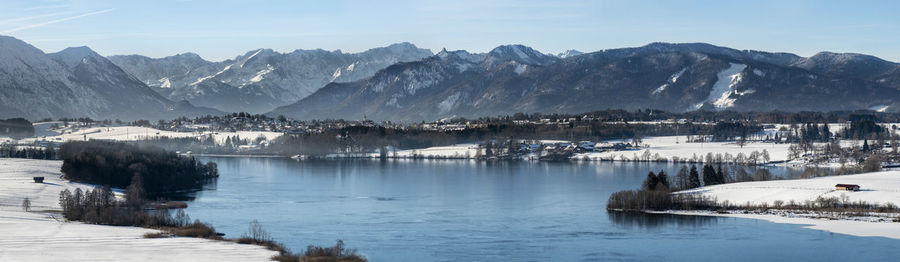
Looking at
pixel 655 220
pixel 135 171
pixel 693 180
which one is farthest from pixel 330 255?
pixel 135 171

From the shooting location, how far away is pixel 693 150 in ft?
400

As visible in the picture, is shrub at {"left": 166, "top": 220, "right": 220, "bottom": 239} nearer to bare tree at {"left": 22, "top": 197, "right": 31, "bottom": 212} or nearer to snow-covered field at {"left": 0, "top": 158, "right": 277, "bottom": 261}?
snow-covered field at {"left": 0, "top": 158, "right": 277, "bottom": 261}

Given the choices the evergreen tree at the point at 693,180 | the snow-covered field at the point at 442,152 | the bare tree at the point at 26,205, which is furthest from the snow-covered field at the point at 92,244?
the snow-covered field at the point at 442,152

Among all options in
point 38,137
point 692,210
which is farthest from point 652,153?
point 38,137

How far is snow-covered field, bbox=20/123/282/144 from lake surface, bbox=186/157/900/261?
244 feet

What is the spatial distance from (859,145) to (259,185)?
73.0 m

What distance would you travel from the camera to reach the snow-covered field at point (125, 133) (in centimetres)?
15212

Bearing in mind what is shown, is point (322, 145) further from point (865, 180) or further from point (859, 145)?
point (865, 180)

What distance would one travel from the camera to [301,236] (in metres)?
43.9

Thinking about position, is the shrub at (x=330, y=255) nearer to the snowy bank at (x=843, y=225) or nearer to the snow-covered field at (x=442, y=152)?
the snowy bank at (x=843, y=225)

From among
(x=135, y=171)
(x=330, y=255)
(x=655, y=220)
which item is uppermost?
(x=135, y=171)

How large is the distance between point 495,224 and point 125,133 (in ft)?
402

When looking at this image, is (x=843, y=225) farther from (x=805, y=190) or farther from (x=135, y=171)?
(x=135, y=171)

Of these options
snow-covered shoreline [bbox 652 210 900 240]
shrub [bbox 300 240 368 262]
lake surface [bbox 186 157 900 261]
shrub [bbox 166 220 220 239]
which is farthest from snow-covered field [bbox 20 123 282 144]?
shrub [bbox 300 240 368 262]
